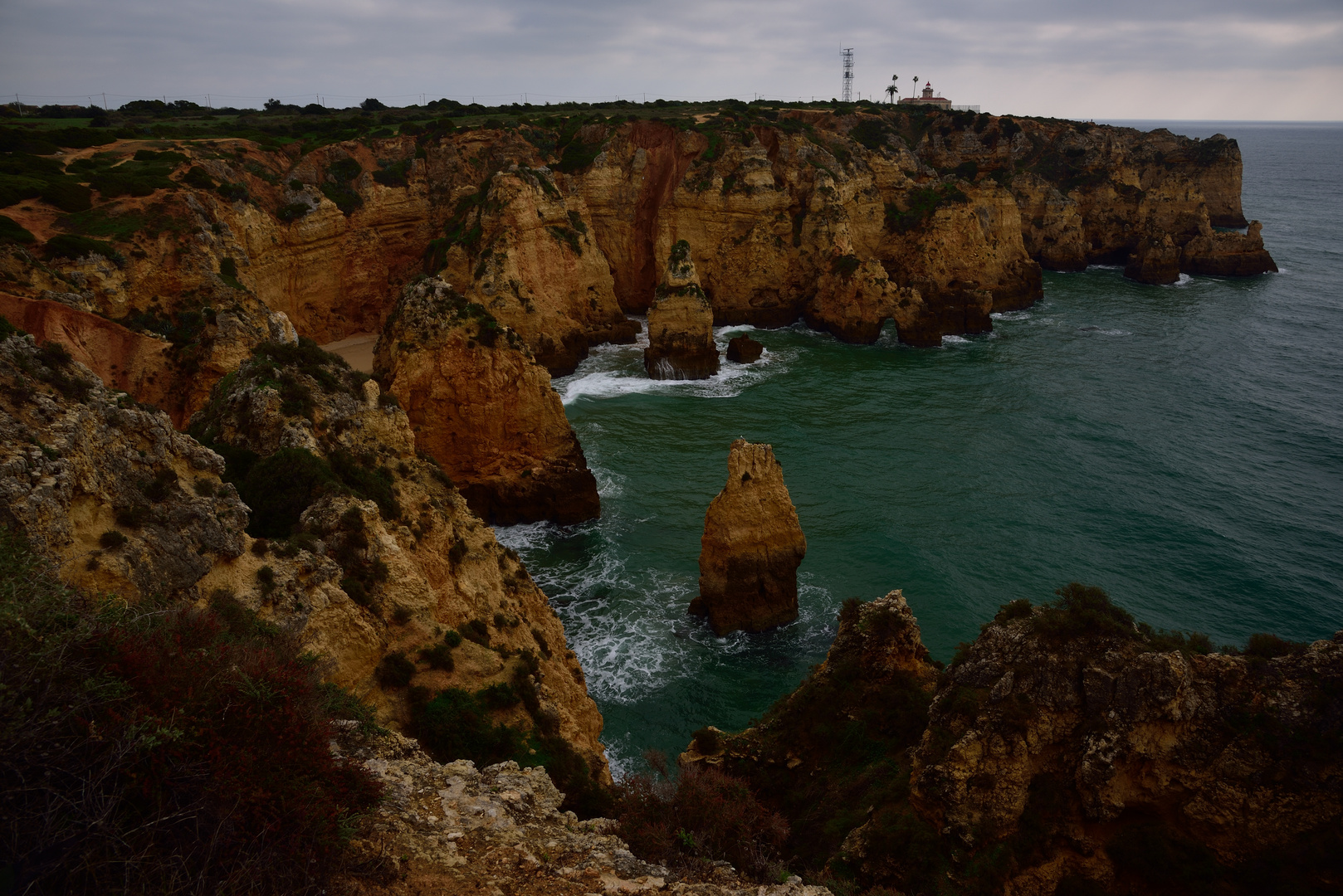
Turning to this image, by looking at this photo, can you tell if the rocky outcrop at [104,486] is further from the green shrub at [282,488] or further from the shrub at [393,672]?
the shrub at [393,672]

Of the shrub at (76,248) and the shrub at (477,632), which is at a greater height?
the shrub at (76,248)

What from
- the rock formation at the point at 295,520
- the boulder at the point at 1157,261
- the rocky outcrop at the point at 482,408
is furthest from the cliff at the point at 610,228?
the rock formation at the point at 295,520

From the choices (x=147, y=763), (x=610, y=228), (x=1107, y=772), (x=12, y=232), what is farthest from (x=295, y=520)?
(x=610, y=228)

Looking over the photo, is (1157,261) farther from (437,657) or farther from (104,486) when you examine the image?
(104,486)

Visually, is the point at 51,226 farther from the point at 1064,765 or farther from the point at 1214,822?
the point at 1214,822

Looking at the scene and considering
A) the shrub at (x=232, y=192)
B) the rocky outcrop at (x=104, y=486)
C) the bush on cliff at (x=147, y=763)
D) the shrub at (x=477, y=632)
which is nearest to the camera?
the bush on cliff at (x=147, y=763)

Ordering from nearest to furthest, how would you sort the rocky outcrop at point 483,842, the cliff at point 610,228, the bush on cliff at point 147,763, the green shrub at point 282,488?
the bush on cliff at point 147,763 → the rocky outcrop at point 483,842 → the green shrub at point 282,488 → the cliff at point 610,228

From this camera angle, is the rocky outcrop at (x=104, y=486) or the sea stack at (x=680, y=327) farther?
the sea stack at (x=680, y=327)
